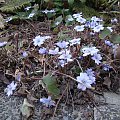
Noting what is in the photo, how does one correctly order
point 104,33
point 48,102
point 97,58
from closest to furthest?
point 48,102
point 97,58
point 104,33

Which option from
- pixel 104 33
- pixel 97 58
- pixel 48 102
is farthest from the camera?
pixel 104 33

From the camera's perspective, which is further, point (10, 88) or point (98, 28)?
point (98, 28)

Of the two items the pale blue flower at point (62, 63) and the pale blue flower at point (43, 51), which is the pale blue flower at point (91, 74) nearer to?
the pale blue flower at point (62, 63)

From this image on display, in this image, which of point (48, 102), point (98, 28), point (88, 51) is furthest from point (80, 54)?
point (48, 102)

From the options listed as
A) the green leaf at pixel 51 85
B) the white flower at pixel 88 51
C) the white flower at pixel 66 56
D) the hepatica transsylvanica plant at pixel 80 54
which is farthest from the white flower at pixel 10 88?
the white flower at pixel 88 51

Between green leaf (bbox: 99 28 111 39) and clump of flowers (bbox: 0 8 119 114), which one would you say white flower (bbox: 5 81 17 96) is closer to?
clump of flowers (bbox: 0 8 119 114)

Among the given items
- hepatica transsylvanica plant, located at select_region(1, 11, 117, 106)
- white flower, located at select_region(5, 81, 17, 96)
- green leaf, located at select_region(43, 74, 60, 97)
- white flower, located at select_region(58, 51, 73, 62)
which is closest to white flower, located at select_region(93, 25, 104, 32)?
hepatica transsylvanica plant, located at select_region(1, 11, 117, 106)

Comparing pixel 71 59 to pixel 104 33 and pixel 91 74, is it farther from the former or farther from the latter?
pixel 104 33

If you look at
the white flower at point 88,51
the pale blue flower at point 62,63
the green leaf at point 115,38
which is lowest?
the pale blue flower at point 62,63
